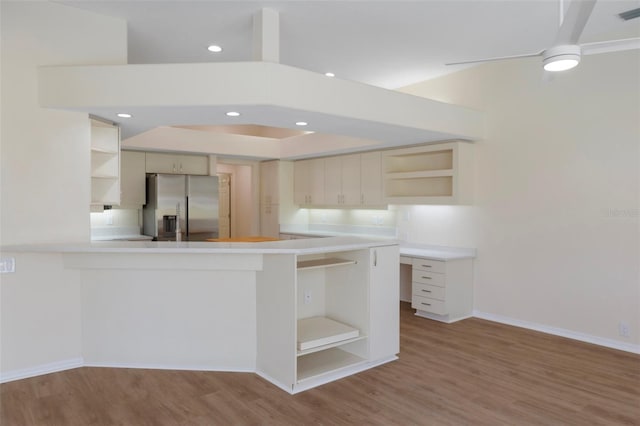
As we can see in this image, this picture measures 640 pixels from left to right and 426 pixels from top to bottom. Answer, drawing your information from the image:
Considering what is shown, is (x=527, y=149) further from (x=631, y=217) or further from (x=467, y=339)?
(x=467, y=339)

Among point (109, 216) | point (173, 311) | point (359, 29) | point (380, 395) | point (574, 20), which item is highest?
point (359, 29)

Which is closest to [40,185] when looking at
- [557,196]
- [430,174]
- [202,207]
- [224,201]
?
[202,207]

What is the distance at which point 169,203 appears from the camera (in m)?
6.01

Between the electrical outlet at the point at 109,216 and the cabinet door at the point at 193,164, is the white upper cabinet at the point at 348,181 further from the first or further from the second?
the electrical outlet at the point at 109,216

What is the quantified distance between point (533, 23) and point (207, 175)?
4.85m

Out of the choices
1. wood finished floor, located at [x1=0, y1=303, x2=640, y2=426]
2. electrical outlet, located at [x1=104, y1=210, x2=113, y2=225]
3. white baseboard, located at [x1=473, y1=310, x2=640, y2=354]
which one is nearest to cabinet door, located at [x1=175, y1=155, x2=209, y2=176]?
electrical outlet, located at [x1=104, y1=210, x2=113, y2=225]

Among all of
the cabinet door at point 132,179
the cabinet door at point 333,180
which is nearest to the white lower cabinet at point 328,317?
the cabinet door at point 333,180

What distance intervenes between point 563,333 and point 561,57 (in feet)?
11.4

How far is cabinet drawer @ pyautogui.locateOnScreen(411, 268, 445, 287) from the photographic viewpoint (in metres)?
4.90

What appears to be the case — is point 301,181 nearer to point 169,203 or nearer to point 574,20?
point 169,203

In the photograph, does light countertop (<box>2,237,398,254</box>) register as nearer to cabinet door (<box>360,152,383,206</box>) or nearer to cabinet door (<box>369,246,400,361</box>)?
cabinet door (<box>369,246,400,361</box>)

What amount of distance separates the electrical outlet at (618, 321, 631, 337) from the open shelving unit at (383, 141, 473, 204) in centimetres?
195

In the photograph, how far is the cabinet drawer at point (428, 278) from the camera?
4898mm

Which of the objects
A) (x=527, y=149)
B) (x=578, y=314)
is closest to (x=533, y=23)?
(x=527, y=149)
